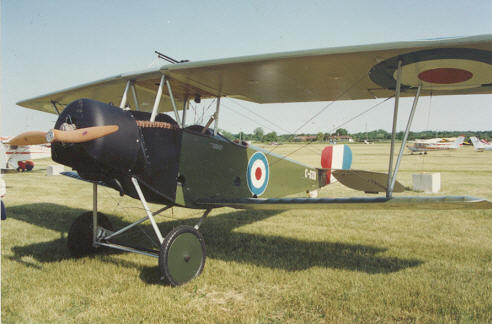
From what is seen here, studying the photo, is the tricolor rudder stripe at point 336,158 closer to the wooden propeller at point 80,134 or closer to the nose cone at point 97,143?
the nose cone at point 97,143

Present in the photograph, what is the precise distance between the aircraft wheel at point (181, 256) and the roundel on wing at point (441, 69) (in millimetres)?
2982

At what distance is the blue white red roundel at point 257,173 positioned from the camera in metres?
5.57

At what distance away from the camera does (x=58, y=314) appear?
3.02m

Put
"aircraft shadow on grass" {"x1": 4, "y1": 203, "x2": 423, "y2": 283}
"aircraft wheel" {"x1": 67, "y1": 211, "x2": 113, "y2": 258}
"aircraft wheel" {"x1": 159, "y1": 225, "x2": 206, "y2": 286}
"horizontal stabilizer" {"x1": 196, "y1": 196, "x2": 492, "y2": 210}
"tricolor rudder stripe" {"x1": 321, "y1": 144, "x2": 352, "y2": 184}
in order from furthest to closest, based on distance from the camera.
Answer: "tricolor rudder stripe" {"x1": 321, "y1": 144, "x2": 352, "y2": 184} < "aircraft wheel" {"x1": 67, "y1": 211, "x2": 113, "y2": 258} < "aircraft shadow on grass" {"x1": 4, "y1": 203, "x2": 423, "y2": 283} < "aircraft wheel" {"x1": 159, "y1": 225, "x2": 206, "y2": 286} < "horizontal stabilizer" {"x1": 196, "y1": 196, "x2": 492, "y2": 210}

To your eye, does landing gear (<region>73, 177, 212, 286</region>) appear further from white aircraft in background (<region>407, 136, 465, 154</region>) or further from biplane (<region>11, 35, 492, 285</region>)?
white aircraft in background (<region>407, 136, 465, 154</region>)

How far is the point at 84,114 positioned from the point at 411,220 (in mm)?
6290

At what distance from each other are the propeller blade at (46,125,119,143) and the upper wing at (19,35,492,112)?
1319 mm

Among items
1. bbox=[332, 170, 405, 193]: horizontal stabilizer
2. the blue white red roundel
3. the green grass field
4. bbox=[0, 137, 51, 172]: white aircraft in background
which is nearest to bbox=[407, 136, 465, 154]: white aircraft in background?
the green grass field

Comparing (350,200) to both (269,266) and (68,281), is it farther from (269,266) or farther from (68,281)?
(68,281)

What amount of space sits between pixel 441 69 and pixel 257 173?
3.13 m

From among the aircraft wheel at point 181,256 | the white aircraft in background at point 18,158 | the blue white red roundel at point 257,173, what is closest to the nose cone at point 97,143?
the aircraft wheel at point 181,256

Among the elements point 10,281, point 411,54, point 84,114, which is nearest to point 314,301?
point 411,54

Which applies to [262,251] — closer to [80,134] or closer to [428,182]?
[80,134]

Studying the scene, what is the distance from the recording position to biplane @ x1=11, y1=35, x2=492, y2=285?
11.0ft
